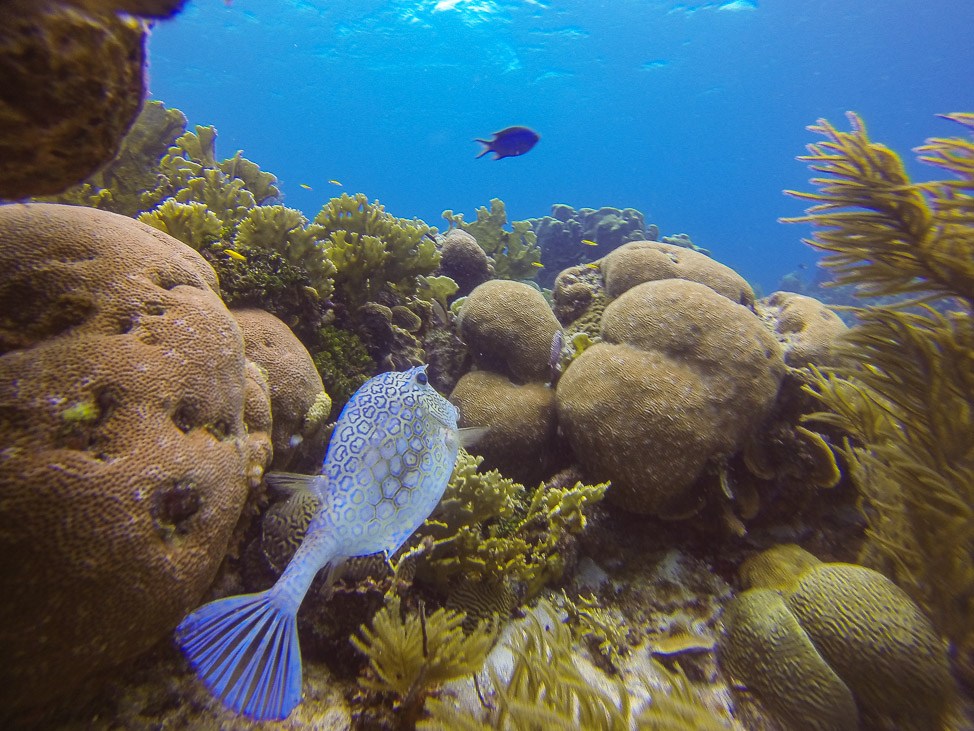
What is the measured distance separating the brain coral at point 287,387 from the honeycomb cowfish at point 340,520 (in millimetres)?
1226

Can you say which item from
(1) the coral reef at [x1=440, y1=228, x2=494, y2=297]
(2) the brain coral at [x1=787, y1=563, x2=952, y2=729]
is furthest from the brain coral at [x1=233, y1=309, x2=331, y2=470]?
(1) the coral reef at [x1=440, y1=228, x2=494, y2=297]

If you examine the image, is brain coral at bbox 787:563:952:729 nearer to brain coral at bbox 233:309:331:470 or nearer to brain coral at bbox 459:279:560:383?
brain coral at bbox 459:279:560:383

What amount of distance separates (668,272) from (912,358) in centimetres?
297

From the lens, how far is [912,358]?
143 inches

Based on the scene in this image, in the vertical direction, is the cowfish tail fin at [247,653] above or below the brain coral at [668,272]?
below

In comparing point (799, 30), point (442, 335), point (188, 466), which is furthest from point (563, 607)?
point (799, 30)

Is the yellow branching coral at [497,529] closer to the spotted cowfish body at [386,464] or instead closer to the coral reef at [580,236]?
the spotted cowfish body at [386,464]

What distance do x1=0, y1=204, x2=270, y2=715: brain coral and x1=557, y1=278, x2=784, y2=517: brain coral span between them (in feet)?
9.81

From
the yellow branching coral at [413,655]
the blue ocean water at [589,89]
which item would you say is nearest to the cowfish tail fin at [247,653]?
the yellow branching coral at [413,655]

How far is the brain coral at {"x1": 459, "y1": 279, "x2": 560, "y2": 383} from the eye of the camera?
5312 mm

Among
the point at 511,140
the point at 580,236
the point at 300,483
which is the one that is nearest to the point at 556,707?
the point at 300,483

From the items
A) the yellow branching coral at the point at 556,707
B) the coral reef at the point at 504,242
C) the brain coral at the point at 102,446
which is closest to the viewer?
the brain coral at the point at 102,446

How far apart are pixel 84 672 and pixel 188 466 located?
2.92ft

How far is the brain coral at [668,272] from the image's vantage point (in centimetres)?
616
